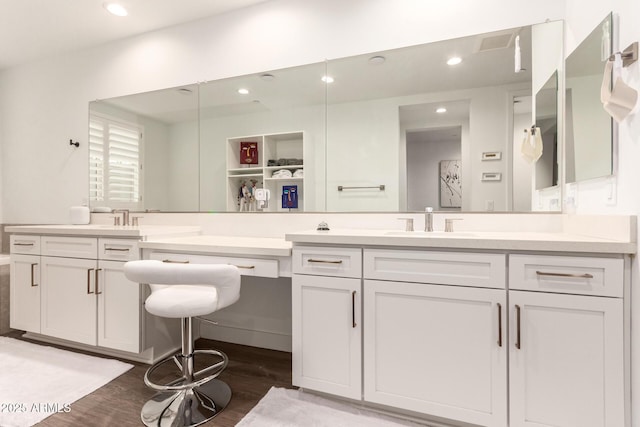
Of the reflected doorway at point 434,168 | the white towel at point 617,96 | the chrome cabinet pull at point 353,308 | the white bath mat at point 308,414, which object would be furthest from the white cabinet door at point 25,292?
the white towel at point 617,96

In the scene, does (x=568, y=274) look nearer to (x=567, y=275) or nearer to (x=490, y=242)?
(x=567, y=275)

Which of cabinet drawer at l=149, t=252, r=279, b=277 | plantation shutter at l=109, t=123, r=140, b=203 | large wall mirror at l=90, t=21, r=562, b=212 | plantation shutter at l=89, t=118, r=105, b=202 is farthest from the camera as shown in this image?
plantation shutter at l=89, t=118, r=105, b=202

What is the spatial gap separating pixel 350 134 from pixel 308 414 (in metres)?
1.66

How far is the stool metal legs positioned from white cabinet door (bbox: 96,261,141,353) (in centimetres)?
50

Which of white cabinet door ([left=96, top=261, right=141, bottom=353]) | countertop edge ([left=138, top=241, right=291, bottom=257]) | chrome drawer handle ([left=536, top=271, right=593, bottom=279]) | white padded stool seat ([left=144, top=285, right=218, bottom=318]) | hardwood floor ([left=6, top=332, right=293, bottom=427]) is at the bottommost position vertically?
hardwood floor ([left=6, top=332, right=293, bottom=427])

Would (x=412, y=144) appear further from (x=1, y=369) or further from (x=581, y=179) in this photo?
(x=1, y=369)

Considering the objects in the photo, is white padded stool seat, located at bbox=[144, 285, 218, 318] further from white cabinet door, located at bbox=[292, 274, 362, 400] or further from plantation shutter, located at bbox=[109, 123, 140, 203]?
plantation shutter, located at bbox=[109, 123, 140, 203]

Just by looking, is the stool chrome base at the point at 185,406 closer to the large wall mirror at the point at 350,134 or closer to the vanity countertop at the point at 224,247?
the vanity countertop at the point at 224,247

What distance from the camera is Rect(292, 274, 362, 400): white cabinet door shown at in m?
1.53

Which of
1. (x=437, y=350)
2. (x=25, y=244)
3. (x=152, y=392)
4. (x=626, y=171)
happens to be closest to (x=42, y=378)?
(x=152, y=392)

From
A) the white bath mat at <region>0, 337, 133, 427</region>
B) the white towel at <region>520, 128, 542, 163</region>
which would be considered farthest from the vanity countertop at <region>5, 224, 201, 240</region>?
the white towel at <region>520, 128, 542, 163</region>

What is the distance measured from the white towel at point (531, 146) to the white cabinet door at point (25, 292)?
342 cm

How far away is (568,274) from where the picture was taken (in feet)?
3.98

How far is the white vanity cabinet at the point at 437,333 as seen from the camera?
4.32 feet
